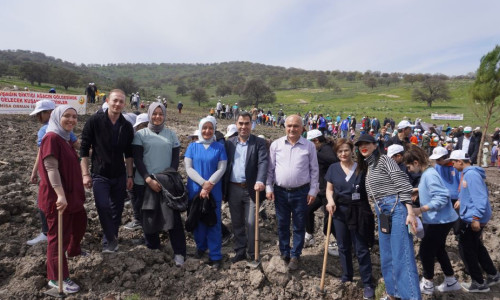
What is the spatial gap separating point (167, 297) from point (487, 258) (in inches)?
153

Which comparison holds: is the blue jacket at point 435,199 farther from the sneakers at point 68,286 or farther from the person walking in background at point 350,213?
the sneakers at point 68,286

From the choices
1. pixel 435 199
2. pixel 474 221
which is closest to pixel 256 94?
pixel 474 221

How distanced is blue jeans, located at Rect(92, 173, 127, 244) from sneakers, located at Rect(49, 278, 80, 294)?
711 millimetres

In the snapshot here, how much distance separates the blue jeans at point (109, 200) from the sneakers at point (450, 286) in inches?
159

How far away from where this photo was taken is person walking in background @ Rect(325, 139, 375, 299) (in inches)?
138

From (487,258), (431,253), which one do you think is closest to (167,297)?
(431,253)

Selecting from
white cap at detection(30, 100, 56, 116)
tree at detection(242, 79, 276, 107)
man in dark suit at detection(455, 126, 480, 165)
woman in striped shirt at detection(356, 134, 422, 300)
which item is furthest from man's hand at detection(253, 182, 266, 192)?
tree at detection(242, 79, 276, 107)

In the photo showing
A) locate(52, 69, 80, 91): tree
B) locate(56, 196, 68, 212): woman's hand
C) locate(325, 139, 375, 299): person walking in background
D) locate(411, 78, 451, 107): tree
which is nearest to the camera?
locate(56, 196, 68, 212): woman's hand

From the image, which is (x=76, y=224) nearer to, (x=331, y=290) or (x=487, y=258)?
(x=331, y=290)

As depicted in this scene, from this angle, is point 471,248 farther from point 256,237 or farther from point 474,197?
point 256,237

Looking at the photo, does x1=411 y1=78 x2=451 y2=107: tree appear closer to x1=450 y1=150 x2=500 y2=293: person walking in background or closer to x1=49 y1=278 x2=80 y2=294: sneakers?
x1=450 y1=150 x2=500 y2=293: person walking in background

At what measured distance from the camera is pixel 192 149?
3902 mm

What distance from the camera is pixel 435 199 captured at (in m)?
3.36

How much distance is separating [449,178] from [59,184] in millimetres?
4695
